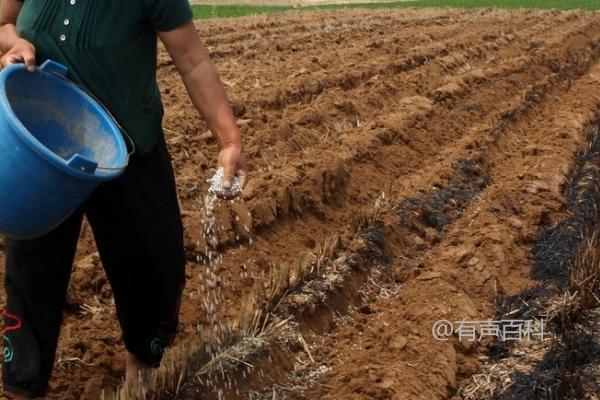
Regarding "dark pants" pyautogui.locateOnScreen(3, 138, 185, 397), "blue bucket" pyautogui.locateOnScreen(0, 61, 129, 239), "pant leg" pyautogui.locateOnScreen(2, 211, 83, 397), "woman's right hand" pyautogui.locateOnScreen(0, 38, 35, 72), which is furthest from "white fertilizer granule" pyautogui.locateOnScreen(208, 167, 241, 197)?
"woman's right hand" pyautogui.locateOnScreen(0, 38, 35, 72)

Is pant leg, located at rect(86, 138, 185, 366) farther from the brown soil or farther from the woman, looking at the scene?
the brown soil

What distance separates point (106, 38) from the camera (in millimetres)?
2631

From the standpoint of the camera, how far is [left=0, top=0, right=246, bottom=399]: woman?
2.62 meters

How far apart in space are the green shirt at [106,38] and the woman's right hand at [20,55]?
0.07 meters

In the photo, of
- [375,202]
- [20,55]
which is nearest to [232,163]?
[20,55]

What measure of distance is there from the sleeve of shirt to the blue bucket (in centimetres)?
33

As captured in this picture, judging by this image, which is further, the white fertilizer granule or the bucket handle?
the white fertilizer granule

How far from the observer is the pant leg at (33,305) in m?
2.74

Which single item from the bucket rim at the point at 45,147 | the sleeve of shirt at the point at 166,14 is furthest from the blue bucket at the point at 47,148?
the sleeve of shirt at the point at 166,14

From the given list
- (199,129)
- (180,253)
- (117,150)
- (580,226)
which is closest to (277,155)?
(199,129)

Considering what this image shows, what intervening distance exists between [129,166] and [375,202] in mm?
2839

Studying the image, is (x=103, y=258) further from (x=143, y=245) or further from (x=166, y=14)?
(x=166, y=14)

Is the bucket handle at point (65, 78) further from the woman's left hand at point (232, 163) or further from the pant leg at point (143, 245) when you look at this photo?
the woman's left hand at point (232, 163)

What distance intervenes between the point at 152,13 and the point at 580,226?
344 centimetres
